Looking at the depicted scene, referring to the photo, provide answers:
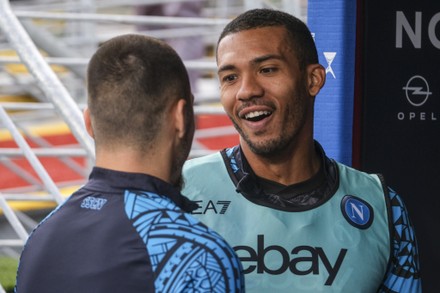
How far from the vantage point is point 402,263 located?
2.19 meters

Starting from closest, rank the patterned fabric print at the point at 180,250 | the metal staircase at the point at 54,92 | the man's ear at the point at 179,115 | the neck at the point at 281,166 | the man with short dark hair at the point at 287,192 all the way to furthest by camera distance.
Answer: the patterned fabric print at the point at 180,250, the man's ear at the point at 179,115, the man with short dark hair at the point at 287,192, the neck at the point at 281,166, the metal staircase at the point at 54,92

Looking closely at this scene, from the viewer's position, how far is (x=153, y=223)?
1.55 meters

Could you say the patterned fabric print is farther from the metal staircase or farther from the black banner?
the metal staircase

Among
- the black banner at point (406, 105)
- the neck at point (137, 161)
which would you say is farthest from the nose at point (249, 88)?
the neck at point (137, 161)

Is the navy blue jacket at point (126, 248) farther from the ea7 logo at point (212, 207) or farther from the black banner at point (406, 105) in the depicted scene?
the black banner at point (406, 105)

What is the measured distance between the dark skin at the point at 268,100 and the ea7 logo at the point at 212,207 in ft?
0.38

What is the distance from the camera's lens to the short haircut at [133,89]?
159cm

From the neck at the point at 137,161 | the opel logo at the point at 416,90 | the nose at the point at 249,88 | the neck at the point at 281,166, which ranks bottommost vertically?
the neck at the point at 281,166

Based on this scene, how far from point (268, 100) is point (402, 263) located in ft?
1.50

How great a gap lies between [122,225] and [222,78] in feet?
2.63

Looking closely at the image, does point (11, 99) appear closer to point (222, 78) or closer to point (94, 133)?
point (222, 78)

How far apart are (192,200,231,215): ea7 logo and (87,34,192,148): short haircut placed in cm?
64

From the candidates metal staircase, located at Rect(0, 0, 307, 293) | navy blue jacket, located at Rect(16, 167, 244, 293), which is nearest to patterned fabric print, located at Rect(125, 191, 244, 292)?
navy blue jacket, located at Rect(16, 167, 244, 293)

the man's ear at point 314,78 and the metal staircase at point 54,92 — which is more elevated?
the man's ear at point 314,78
